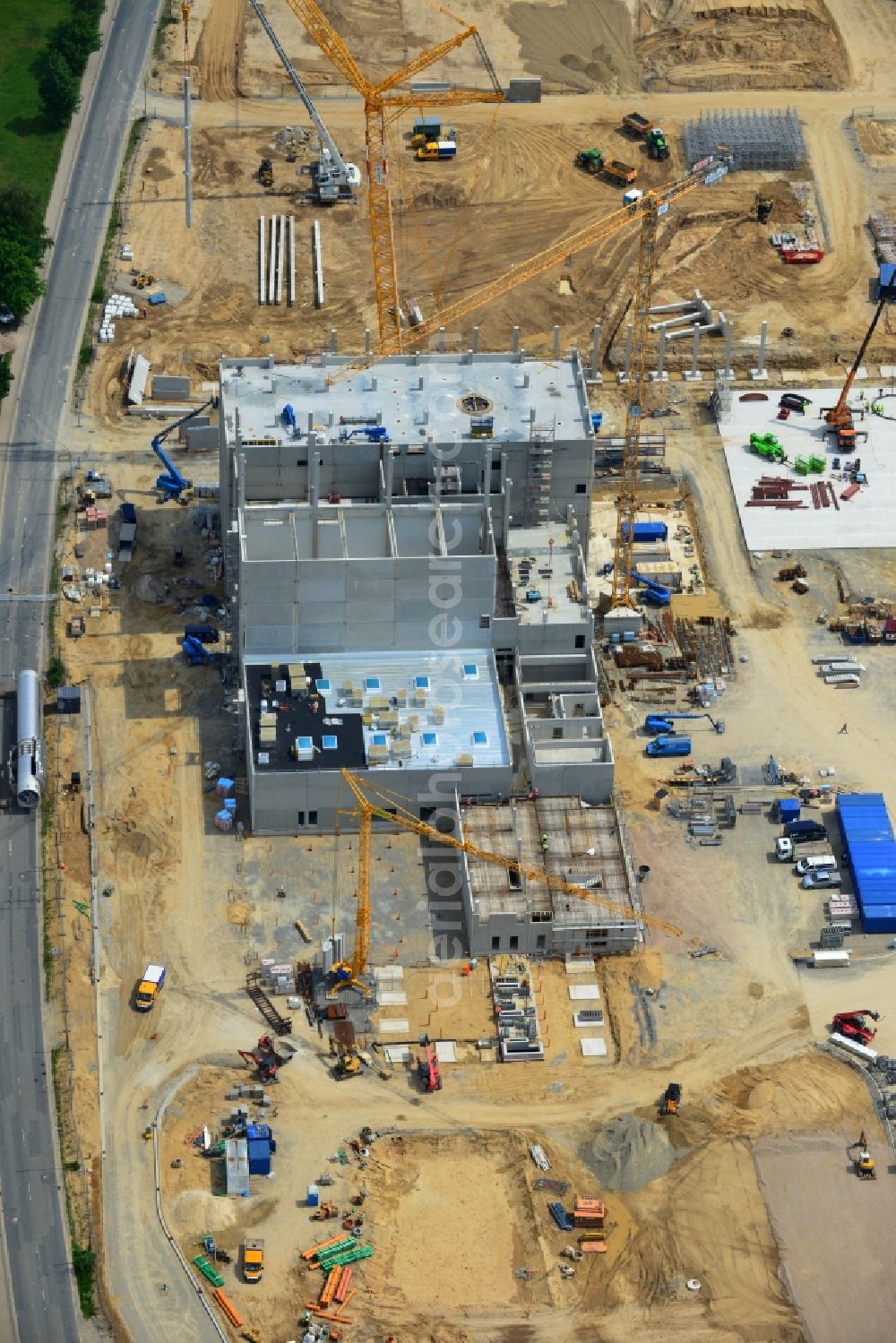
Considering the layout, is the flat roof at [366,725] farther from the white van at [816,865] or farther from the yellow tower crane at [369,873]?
the white van at [816,865]

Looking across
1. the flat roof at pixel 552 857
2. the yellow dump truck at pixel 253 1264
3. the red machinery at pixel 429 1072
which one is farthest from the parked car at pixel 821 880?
the yellow dump truck at pixel 253 1264

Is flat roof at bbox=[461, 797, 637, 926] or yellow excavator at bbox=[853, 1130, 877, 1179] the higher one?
flat roof at bbox=[461, 797, 637, 926]

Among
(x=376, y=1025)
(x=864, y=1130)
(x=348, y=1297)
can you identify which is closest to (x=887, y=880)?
(x=864, y=1130)

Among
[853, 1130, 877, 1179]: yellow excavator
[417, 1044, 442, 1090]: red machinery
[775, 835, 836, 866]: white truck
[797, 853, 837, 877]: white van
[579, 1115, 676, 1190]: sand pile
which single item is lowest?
[853, 1130, 877, 1179]: yellow excavator

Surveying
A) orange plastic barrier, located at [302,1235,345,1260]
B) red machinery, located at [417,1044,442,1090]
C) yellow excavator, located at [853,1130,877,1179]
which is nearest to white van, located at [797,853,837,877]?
yellow excavator, located at [853,1130,877,1179]

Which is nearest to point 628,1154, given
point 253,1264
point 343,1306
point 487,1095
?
point 487,1095

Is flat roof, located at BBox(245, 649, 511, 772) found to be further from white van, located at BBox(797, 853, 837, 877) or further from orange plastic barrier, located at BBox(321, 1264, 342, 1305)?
orange plastic barrier, located at BBox(321, 1264, 342, 1305)

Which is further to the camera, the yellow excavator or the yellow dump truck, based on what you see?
the yellow excavator
